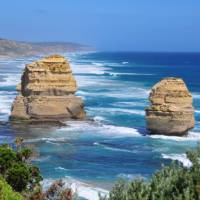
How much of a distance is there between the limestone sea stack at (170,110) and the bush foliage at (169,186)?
92.8 feet

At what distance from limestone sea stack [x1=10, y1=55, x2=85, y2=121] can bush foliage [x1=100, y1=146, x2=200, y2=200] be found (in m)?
35.1

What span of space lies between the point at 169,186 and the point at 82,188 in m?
15.3

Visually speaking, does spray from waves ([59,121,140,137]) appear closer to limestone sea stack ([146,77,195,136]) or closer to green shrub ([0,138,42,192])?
limestone sea stack ([146,77,195,136])

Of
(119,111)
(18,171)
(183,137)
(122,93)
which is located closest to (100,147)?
(183,137)

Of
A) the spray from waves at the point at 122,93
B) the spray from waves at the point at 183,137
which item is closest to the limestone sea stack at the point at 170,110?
the spray from waves at the point at 183,137

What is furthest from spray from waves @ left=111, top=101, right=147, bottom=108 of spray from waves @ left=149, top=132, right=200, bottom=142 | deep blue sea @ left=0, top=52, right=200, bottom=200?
spray from waves @ left=149, top=132, right=200, bottom=142

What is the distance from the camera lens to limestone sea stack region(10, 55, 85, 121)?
162 feet

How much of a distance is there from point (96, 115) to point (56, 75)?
555 centimetres

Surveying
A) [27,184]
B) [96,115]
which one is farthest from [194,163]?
[96,115]

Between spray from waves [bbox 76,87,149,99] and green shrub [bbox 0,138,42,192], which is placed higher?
green shrub [bbox 0,138,42,192]

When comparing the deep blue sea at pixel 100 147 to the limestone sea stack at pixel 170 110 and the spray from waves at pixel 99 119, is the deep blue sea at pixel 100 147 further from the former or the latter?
the limestone sea stack at pixel 170 110

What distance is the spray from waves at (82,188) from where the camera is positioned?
89.4 feet

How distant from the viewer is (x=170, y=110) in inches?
1695

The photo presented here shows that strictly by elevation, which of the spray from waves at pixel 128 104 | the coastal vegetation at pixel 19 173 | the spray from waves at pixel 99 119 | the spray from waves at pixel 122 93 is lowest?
the spray from waves at pixel 99 119
